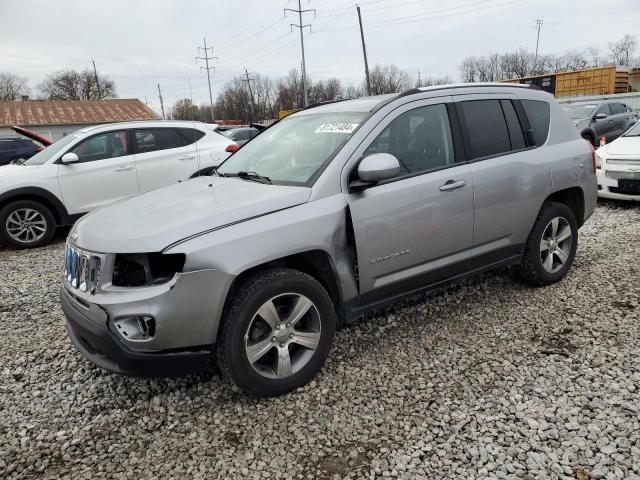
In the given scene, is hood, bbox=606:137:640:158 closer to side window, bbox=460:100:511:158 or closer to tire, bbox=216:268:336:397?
side window, bbox=460:100:511:158

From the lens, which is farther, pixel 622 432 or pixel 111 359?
pixel 111 359

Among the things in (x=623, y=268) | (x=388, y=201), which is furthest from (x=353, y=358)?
(x=623, y=268)

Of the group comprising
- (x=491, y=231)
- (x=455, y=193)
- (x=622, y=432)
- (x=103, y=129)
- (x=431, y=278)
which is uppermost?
(x=103, y=129)

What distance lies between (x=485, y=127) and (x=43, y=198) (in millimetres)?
6273

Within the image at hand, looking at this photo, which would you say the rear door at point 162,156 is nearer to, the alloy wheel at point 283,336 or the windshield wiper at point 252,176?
the windshield wiper at point 252,176

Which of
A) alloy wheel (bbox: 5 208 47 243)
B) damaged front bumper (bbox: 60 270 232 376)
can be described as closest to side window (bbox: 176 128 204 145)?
alloy wheel (bbox: 5 208 47 243)

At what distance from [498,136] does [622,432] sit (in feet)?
7.60

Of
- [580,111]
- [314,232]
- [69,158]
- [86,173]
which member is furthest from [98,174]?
[580,111]

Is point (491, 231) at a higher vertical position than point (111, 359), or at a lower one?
higher

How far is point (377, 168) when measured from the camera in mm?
2922

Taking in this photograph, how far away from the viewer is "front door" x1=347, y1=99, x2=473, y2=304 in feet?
10.1

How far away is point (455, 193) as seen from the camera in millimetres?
3434

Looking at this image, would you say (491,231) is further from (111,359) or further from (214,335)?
(111,359)

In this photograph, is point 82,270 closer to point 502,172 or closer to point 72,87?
point 502,172
